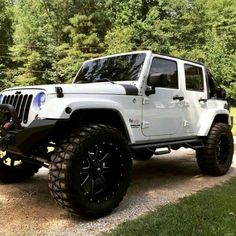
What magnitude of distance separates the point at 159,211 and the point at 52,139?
4.88 feet

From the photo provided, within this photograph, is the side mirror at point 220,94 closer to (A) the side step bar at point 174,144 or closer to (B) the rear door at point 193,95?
(B) the rear door at point 193,95

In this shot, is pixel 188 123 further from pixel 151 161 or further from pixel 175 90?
pixel 151 161

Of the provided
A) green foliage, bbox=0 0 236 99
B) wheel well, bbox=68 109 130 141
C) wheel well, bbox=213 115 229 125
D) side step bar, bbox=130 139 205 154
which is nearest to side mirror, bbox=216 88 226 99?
wheel well, bbox=213 115 229 125

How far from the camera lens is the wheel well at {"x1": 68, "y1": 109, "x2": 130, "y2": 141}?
4.53m

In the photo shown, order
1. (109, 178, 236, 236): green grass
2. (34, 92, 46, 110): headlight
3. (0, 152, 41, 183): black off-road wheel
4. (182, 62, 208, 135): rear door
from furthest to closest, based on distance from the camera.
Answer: (182, 62, 208, 135): rear door < (0, 152, 41, 183): black off-road wheel < (34, 92, 46, 110): headlight < (109, 178, 236, 236): green grass

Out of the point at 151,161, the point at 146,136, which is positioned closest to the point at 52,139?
the point at 146,136

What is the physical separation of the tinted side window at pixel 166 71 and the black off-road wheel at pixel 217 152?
1.17 m

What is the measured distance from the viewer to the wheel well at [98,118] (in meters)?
4.53

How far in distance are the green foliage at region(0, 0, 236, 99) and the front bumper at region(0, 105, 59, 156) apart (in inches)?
992

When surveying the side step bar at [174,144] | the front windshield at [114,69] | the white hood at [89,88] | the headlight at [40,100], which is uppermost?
the front windshield at [114,69]

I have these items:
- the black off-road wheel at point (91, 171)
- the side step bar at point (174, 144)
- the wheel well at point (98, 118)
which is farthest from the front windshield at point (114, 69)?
the black off-road wheel at point (91, 171)

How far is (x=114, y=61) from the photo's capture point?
596 cm

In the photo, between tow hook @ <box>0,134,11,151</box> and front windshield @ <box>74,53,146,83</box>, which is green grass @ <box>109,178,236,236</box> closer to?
tow hook @ <box>0,134,11,151</box>

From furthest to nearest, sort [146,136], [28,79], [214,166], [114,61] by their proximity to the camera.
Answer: [28,79] → [214,166] → [114,61] → [146,136]
